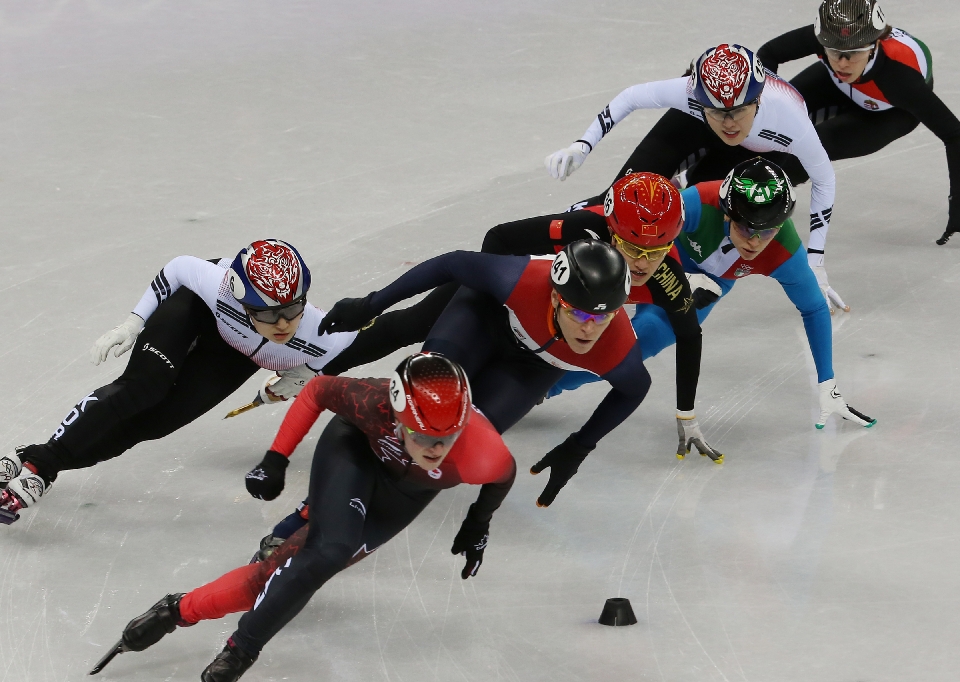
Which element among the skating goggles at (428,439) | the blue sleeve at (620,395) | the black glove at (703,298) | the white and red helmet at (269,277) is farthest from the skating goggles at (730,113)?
the skating goggles at (428,439)

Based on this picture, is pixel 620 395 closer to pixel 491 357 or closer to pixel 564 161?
pixel 491 357

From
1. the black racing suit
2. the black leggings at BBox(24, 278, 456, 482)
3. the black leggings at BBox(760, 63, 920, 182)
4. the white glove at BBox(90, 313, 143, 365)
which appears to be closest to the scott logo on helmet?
the black leggings at BBox(24, 278, 456, 482)

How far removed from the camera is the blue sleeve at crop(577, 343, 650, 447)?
4.29 m

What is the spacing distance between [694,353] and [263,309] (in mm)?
1623

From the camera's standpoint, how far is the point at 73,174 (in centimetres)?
735

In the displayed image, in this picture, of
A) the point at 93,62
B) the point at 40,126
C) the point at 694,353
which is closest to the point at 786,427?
the point at 694,353

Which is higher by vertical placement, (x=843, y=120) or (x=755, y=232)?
(x=755, y=232)

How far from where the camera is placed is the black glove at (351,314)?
4.43 meters

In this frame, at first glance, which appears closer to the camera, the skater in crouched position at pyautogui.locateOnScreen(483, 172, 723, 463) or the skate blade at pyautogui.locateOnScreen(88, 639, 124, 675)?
the skate blade at pyautogui.locateOnScreen(88, 639, 124, 675)

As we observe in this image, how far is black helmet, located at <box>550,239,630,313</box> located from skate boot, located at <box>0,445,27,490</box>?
6.84ft

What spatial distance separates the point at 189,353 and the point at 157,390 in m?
0.35

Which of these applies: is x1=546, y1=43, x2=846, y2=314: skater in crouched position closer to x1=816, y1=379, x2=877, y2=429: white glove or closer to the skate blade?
x1=816, y1=379, x2=877, y2=429: white glove

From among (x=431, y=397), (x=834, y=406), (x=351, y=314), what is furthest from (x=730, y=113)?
(x=431, y=397)

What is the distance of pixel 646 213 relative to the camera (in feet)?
14.8
